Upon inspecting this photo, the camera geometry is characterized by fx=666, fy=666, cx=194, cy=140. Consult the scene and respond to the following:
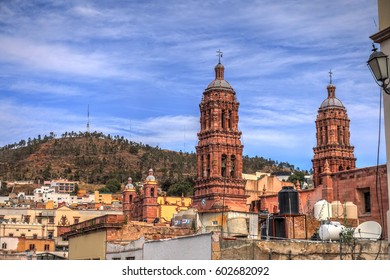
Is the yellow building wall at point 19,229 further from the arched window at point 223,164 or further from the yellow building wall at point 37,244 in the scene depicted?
the arched window at point 223,164

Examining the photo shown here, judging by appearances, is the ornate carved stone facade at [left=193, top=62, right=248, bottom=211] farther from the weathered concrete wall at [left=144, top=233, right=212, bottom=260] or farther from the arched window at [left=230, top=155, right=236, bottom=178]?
the weathered concrete wall at [left=144, top=233, right=212, bottom=260]

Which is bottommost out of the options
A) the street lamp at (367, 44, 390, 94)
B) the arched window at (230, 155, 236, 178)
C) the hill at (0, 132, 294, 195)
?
the street lamp at (367, 44, 390, 94)

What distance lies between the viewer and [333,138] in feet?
170

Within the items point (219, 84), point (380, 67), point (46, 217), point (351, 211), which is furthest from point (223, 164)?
point (380, 67)

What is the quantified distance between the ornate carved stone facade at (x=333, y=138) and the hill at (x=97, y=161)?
48560mm

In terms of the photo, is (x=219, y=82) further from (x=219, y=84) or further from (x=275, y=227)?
(x=275, y=227)

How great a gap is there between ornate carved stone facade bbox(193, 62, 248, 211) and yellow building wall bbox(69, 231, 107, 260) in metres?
26.9

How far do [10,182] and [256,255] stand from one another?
93212mm

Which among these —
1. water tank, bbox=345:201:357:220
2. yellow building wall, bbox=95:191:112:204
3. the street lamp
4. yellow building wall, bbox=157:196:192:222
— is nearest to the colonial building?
yellow building wall, bbox=157:196:192:222

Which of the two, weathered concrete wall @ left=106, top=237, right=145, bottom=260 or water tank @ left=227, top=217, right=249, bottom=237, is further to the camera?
water tank @ left=227, top=217, right=249, bottom=237

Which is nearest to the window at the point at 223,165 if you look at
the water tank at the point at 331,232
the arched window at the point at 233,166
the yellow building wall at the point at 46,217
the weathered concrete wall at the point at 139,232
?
the arched window at the point at 233,166

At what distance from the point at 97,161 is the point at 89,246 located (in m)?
95.7

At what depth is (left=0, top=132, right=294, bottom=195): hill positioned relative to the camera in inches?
4142

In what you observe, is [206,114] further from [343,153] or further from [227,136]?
[343,153]
